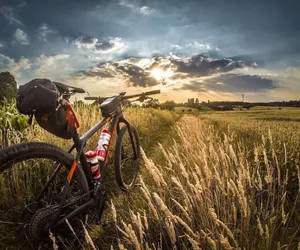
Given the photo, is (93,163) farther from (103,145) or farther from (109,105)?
(109,105)

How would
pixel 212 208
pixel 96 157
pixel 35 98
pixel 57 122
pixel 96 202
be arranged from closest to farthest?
pixel 212 208 < pixel 35 98 < pixel 57 122 < pixel 96 202 < pixel 96 157

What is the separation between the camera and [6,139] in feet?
14.0

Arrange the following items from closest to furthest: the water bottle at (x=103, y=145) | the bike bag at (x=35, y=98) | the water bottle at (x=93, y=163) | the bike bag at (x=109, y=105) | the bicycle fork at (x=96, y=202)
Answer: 1. the bike bag at (x=35, y=98)
2. the bicycle fork at (x=96, y=202)
3. the water bottle at (x=93, y=163)
4. the water bottle at (x=103, y=145)
5. the bike bag at (x=109, y=105)

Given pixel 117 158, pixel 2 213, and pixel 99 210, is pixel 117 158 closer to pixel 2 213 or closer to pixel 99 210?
pixel 99 210

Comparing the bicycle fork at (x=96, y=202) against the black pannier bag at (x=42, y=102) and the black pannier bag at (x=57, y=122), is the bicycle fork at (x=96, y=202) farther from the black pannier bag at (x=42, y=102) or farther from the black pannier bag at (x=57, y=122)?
the black pannier bag at (x=42, y=102)

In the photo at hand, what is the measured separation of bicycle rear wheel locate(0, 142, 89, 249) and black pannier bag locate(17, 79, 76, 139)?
24cm

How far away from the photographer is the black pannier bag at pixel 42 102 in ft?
8.26

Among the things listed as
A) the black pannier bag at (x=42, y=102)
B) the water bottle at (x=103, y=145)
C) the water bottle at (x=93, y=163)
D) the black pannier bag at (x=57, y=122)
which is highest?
the black pannier bag at (x=42, y=102)

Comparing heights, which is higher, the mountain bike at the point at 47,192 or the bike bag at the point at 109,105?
the bike bag at the point at 109,105

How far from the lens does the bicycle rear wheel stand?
256 centimetres

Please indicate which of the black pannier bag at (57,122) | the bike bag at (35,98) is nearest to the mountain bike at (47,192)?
the black pannier bag at (57,122)

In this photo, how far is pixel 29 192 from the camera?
3.72 meters

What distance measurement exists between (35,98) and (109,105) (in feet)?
5.84

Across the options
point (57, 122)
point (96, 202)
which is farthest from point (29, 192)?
point (57, 122)
